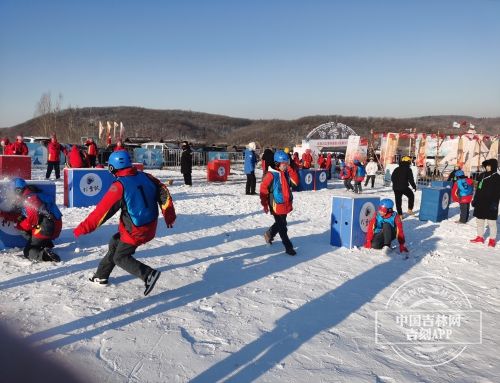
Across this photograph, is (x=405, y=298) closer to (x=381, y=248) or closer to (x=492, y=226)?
(x=381, y=248)

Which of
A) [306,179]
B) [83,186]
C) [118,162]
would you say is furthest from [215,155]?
[118,162]

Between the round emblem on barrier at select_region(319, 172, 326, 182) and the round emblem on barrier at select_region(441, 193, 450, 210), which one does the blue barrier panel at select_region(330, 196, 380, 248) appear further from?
the round emblem on barrier at select_region(319, 172, 326, 182)

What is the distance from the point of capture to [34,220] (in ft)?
17.8

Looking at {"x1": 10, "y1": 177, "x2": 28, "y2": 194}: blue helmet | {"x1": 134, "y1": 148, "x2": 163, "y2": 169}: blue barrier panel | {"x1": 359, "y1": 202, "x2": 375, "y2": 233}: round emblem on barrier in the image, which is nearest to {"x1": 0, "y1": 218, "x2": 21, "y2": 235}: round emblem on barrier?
{"x1": 10, "y1": 177, "x2": 28, "y2": 194}: blue helmet

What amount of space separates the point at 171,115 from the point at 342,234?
14493cm

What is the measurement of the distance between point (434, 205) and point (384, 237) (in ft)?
14.1

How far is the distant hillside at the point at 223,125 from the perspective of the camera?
335 ft

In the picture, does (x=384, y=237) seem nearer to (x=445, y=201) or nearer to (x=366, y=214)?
(x=366, y=214)

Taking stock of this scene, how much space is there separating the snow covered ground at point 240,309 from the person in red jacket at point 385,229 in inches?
12.0

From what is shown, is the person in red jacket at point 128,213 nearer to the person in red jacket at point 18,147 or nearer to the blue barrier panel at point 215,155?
the person in red jacket at point 18,147

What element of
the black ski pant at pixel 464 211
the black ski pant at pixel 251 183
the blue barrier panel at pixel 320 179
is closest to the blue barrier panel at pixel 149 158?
the blue barrier panel at pixel 320 179

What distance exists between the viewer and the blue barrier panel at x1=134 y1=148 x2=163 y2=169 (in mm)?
26375

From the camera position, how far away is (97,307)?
4.01 m

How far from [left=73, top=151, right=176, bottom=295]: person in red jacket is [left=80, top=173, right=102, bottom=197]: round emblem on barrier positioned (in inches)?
234
